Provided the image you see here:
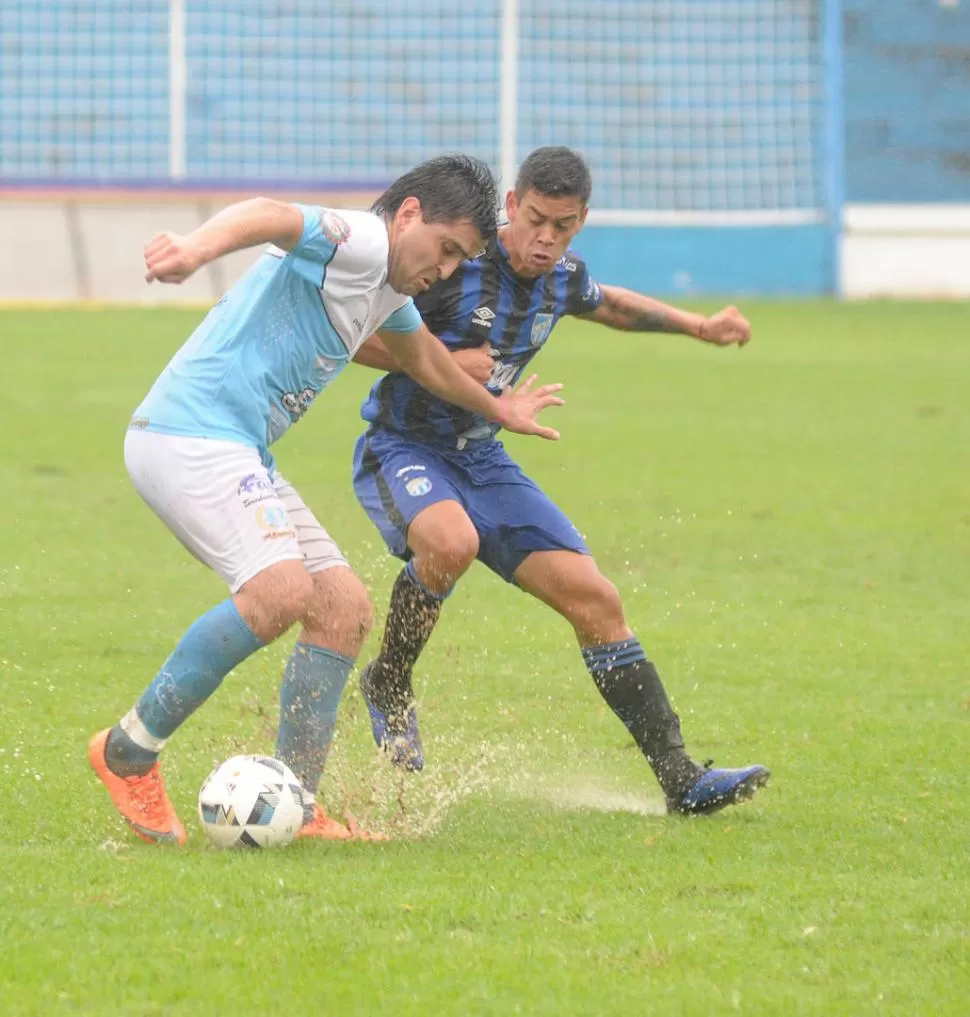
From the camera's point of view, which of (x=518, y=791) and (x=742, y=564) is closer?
(x=518, y=791)

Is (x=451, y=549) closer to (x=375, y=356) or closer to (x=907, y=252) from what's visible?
(x=375, y=356)

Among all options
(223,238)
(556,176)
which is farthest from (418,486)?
(223,238)

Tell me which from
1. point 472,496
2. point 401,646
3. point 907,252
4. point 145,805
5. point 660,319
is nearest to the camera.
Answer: point 145,805

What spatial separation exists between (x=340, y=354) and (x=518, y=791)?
4.50 ft

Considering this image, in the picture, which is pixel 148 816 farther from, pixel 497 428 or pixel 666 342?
pixel 666 342

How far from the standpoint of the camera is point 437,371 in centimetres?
512

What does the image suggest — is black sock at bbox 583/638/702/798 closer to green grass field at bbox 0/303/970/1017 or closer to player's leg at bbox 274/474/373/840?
green grass field at bbox 0/303/970/1017

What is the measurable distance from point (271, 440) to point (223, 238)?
0.80 metres

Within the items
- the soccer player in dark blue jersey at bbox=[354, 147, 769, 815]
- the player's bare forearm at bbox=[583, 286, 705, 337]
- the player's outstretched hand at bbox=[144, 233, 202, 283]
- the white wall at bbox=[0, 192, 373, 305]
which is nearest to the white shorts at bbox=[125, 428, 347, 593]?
the player's outstretched hand at bbox=[144, 233, 202, 283]

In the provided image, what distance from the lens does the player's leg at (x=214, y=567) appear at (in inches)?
175

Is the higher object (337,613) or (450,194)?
(450,194)

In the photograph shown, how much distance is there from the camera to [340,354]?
15.5ft

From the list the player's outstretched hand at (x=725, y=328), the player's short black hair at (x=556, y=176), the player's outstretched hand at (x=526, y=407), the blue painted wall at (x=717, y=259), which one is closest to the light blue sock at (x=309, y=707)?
the player's outstretched hand at (x=526, y=407)

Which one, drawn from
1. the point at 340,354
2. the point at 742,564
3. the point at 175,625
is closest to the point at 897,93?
the point at 742,564
